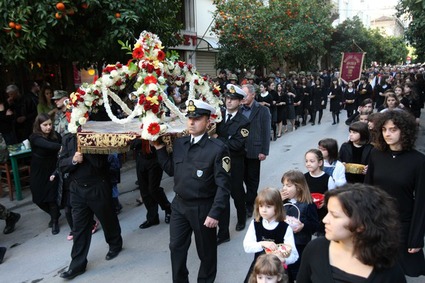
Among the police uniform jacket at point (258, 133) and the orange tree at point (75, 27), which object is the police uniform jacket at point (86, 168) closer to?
the police uniform jacket at point (258, 133)

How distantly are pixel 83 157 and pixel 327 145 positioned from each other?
283 cm

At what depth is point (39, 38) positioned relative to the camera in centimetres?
676

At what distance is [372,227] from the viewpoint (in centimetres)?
200

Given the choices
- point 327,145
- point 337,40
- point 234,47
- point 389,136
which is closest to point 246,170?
point 327,145

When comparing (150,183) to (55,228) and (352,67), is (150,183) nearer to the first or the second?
(55,228)

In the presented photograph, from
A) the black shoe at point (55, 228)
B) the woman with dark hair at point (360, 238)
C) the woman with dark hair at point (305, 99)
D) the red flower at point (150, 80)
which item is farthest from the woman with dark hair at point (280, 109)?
the woman with dark hair at point (360, 238)

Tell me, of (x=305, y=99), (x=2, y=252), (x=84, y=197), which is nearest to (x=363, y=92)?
(x=305, y=99)

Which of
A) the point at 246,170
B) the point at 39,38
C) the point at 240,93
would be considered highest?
the point at 39,38

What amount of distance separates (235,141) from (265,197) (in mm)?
2107

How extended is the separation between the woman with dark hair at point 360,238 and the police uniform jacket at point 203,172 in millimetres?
1766

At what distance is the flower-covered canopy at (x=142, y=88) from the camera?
4145 mm

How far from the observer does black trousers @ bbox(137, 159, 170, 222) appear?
5.87 metres

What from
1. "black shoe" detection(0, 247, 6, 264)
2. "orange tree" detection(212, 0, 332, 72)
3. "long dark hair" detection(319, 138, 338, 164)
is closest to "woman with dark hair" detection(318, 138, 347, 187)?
"long dark hair" detection(319, 138, 338, 164)

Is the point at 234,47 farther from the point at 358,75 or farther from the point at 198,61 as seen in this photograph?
the point at 358,75
